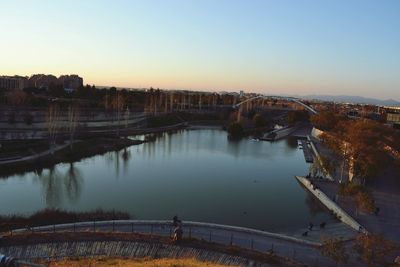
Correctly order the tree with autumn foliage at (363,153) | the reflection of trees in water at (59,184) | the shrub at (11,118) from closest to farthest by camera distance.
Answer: the reflection of trees in water at (59,184), the tree with autumn foliage at (363,153), the shrub at (11,118)

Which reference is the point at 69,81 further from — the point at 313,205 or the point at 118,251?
the point at 118,251

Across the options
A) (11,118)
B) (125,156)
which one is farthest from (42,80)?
(125,156)

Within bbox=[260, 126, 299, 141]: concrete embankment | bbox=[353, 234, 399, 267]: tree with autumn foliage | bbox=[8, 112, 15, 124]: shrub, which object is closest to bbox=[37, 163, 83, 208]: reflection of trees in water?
bbox=[8, 112, 15, 124]: shrub

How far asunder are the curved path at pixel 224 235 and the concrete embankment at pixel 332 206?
167cm

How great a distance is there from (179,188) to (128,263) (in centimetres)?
622

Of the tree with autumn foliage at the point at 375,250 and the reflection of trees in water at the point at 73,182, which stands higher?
the tree with autumn foliage at the point at 375,250

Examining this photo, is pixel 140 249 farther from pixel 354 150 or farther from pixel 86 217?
pixel 354 150

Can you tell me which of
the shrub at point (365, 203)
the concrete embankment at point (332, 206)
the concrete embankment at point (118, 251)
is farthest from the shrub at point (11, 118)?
the shrub at point (365, 203)

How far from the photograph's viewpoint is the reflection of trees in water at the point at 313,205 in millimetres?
9766

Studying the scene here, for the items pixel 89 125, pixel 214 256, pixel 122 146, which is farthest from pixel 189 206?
pixel 89 125

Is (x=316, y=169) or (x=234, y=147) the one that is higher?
(x=316, y=169)

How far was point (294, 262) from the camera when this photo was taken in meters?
5.68

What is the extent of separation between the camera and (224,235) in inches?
268

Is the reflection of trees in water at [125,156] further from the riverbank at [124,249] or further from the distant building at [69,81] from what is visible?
the distant building at [69,81]
